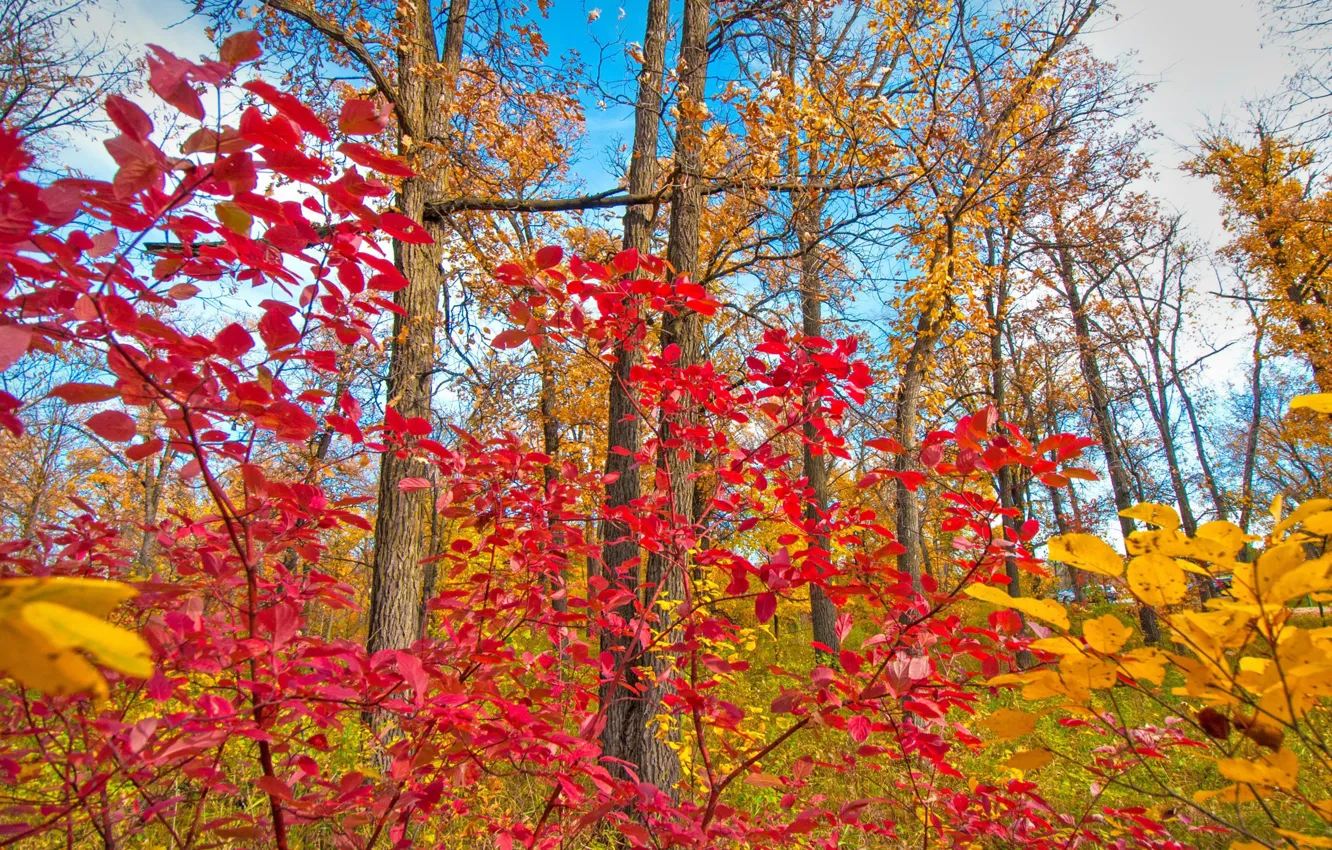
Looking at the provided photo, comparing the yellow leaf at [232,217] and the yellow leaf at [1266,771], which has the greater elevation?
the yellow leaf at [232,217]

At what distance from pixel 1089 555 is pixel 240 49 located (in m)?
1.22

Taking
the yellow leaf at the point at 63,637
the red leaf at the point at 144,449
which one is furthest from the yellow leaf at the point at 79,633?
the red leaf at the point at 144,449

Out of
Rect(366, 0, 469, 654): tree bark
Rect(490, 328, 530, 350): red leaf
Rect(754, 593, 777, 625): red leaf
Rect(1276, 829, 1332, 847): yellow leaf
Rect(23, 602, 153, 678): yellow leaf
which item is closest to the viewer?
Rect(23, 602, 153, 678): yellow leaf

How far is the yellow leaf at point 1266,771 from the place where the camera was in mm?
534

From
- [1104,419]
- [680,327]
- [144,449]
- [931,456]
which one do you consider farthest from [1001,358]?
[144,449]

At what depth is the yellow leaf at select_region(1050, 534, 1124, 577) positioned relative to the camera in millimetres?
624

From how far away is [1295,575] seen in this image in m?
0.56

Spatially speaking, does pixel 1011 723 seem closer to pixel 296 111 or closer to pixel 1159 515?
pixel 1159 515

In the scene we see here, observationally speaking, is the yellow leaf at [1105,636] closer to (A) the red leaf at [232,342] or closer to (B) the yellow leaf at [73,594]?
(B) the yellow leaf at [73,594]

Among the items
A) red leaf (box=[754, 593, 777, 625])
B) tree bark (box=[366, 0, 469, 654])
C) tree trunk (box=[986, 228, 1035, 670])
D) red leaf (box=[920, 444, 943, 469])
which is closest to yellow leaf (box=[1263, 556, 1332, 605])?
red leaf (box=[920, 444, 943, 469])

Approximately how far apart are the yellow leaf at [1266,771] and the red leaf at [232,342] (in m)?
1.26

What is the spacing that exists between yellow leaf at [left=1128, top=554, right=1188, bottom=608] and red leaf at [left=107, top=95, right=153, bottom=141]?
1.21 m

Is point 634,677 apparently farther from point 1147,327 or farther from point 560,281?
point 1147,327

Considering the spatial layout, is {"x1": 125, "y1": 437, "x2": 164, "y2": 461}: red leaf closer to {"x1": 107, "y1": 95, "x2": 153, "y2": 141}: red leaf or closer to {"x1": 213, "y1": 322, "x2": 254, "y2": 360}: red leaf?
{"x1": 213, "y1": 322, "x2": 254, "y2": 360}: red leaf
